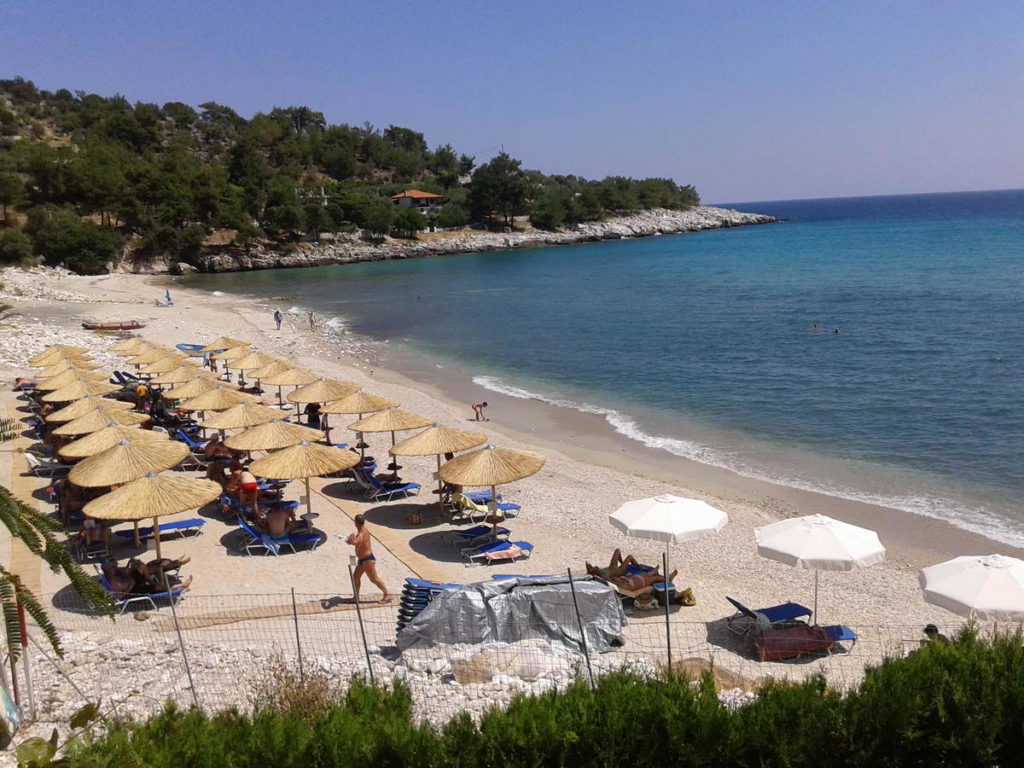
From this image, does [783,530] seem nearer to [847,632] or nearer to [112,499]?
[847,632]

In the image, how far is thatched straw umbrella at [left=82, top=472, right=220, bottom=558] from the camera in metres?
10.6

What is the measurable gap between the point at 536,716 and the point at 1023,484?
14.9 metres

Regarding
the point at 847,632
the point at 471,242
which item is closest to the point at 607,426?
the point at 847,632

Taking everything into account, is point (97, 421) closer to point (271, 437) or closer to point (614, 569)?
point (271, 437)

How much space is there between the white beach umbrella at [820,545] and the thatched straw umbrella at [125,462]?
8862 millimetres

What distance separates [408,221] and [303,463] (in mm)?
82778

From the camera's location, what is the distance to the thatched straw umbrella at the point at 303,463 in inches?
503

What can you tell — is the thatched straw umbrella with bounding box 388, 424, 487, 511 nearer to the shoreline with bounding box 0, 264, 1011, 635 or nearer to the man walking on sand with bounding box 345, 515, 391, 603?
the shoreline with bounding box 0, 264, 1011, 635

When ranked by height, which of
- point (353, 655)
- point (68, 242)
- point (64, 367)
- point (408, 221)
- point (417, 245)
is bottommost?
point (353, 655)

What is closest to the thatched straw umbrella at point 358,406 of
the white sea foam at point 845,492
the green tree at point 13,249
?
the white sea foam at point 845,492

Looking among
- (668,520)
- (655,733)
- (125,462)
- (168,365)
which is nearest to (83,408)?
(125,462)

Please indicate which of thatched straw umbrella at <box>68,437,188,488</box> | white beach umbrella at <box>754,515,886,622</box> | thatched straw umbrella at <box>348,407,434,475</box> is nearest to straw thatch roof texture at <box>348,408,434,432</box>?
thatched straw umbrella at <box>348,407,434,475</box>

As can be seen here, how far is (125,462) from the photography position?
1223cm

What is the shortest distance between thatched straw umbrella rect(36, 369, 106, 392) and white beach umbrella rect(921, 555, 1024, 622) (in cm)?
1726
